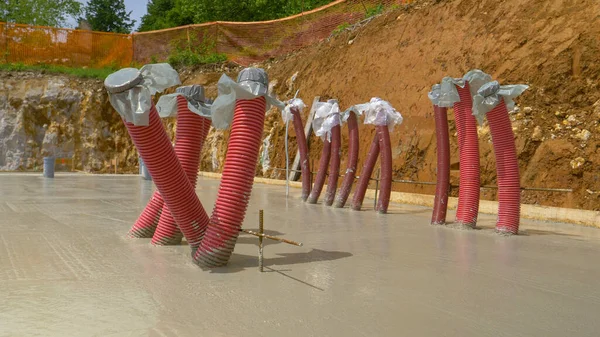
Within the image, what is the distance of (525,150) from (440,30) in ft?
22.1

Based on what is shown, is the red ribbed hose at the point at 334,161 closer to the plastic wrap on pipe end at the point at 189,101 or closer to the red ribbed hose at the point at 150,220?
the red ribbed hose at the point at 150,220

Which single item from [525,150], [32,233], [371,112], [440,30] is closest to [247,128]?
[32,233]

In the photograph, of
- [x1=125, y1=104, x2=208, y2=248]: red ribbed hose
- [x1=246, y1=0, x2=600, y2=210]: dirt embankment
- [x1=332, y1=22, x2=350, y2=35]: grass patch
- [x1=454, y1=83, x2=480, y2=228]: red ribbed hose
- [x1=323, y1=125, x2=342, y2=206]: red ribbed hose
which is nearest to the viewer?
[x1=125, y1=104, x2=208, y2=248]: red ribbed hose

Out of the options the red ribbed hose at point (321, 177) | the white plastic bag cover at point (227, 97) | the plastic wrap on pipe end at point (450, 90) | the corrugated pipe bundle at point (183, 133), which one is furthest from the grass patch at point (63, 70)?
the white plastic bag cover at point (227, 97)

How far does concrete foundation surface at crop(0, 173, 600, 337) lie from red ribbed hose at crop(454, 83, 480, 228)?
0.56 meters

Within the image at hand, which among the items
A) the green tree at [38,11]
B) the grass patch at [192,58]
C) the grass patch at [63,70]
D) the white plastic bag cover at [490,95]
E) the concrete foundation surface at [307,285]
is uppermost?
the green tree at [38,11]

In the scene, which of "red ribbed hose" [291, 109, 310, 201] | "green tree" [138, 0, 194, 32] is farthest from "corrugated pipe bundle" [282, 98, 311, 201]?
"green tree" [138, 0, 194, 32]

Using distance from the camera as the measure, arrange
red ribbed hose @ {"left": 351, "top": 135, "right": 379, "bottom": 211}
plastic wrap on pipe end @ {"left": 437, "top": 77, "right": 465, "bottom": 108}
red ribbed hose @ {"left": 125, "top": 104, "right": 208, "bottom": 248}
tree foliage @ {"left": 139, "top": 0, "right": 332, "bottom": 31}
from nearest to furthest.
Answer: red ribbed hose @ {"left": 125, "top": 104, "right": 208, "bottom": 248} < plastic wrap on pipe end @ {"left": 437, "top": 77, "right": 465, "bottom": 108} < red ribbed hose @ {"left": 351, "top": 135, "right": 379, "bottom": 211} < tree foliage @ {"left": 139, "top": 0, "right": 332, "bottom": 31}

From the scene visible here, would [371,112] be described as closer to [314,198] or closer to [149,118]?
[314,198]

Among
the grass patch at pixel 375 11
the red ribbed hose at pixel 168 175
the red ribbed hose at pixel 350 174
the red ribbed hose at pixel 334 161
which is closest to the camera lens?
the red ribbed hose at pixel 168 175

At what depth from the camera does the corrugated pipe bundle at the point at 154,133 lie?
5.27 m

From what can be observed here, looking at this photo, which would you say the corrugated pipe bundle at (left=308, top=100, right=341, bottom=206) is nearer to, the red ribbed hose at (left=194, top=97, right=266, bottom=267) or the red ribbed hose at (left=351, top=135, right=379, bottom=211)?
the red ribbed hose at (left=351, top=135, right=379, bottom=211)

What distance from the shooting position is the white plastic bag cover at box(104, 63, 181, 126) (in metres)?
5.21

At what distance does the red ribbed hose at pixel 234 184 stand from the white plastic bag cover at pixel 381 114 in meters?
6.43
